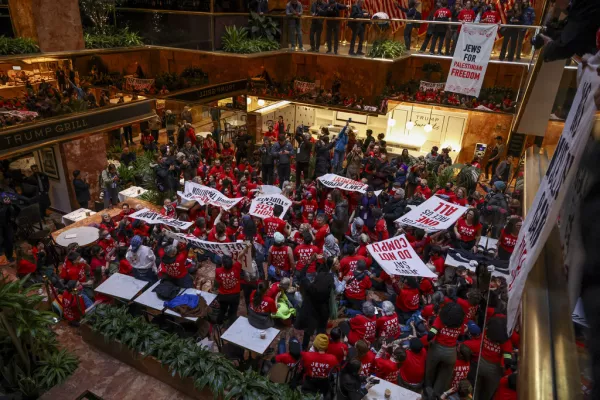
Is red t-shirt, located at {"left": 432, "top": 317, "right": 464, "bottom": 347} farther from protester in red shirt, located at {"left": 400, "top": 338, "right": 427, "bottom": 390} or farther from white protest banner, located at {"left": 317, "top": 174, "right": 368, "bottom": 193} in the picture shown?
white protest banner, located at {"left": 317, "top": 174, "right": 368, "bottom": 193}

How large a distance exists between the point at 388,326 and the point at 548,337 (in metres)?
6.24

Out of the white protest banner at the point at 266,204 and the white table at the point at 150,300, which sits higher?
the white protest banner at the point at 266,204

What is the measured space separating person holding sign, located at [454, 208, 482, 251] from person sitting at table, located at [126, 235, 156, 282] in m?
7.12

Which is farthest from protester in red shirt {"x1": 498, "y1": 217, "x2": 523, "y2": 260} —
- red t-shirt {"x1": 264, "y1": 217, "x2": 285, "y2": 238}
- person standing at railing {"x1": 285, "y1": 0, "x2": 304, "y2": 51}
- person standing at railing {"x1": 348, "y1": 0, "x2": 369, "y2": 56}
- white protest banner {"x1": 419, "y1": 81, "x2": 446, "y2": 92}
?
person standing at railing {"x1": 285, "y1": 0, "x2": 304, "y2": 51}

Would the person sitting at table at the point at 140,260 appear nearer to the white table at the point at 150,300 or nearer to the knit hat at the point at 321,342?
the white table at the point at 150,300

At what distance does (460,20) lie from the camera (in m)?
17.7

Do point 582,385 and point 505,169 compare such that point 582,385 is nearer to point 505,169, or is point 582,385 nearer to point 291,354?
point 291,354

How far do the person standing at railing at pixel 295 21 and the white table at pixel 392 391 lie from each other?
1775cm

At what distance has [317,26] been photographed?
19.8 meters

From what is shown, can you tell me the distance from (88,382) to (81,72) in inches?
769

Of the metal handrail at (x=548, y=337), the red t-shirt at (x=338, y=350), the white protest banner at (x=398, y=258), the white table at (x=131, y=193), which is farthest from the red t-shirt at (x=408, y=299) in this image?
the white table at (x=131, y=193)

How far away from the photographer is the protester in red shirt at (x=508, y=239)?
8.56 meters

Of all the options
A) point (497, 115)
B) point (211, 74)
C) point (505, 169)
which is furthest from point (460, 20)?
point (211, 74)

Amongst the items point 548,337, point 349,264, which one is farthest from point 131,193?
point 548,337
